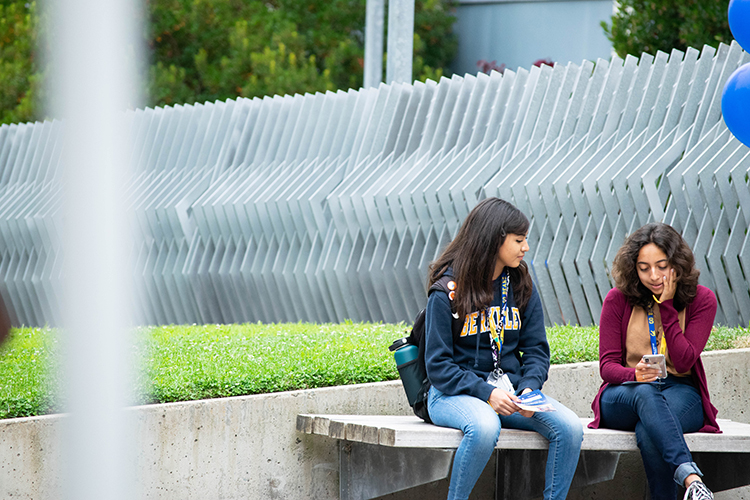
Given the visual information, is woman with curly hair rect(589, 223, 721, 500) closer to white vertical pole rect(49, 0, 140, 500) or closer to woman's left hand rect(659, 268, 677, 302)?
woman's left hand rect(659, 268, 677, 302)

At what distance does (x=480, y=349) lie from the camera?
4.23m

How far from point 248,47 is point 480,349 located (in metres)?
16.3

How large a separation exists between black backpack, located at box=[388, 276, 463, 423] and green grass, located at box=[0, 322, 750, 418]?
720 mm

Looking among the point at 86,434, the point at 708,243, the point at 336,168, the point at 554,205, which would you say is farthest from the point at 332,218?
the point at 86,434

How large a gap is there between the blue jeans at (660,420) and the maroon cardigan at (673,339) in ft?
0.15

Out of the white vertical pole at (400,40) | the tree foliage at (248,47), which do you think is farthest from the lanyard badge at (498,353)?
the tree foliage at (248,47)

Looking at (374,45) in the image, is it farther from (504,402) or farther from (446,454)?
(504,402)

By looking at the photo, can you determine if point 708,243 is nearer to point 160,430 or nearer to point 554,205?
point 554,205

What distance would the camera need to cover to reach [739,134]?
5.57 meters

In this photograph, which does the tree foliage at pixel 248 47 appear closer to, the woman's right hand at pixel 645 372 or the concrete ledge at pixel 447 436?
the concrete ledge at pixel 447 436

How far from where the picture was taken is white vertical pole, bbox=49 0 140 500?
143 centimetres

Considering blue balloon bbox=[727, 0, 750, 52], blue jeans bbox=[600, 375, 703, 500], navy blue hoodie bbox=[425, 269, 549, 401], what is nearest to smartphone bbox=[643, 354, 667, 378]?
blue jeans bbox=[600, 375, 703, 500]

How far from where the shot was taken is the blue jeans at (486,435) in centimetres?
389

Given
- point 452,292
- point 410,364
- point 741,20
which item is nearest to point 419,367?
point 410,364
